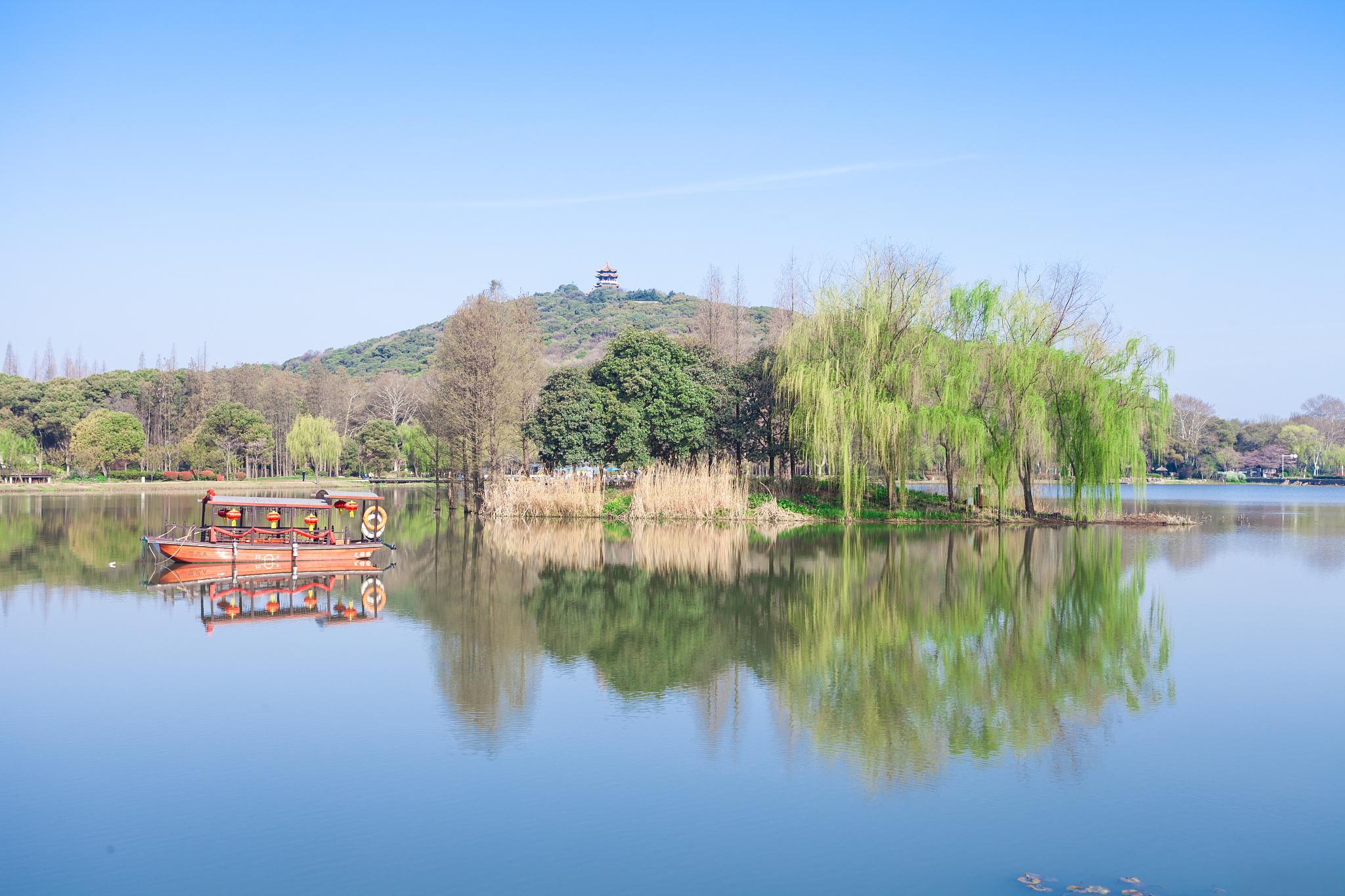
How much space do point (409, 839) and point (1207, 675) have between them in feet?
30.6

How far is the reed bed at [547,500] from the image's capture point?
107 feet

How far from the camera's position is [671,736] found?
8875 mm

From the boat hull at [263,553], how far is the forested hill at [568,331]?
303 ft

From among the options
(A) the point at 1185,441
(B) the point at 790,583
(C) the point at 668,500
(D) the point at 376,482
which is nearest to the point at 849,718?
(B) the point at 790,583

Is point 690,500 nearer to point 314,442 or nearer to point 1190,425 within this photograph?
point 314,442

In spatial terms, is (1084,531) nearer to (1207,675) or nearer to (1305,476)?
(1207,675)

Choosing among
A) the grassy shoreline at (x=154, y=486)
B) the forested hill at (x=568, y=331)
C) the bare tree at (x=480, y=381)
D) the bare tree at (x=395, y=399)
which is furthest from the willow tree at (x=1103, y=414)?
the forested hill at (x=568, y=331)

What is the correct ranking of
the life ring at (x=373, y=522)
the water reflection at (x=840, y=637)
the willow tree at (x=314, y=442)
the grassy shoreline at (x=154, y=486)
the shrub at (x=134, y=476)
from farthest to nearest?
the willow tree at (x=314, y=442) → the shrub at (x=134, y=476) → the grassy shoreline at (x=154, y=486) → the life ring at (x=373, y=522) → the water reflection at (x=840, y=637)

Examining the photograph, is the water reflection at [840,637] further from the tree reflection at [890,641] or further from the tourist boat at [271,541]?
the tourist boat at [271,541]

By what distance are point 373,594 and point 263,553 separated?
3.90m

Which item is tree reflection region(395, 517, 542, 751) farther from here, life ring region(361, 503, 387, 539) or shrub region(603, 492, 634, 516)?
shrub region(603, 492, 634, 516)

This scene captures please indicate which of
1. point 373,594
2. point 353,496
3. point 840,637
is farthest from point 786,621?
point 353,496

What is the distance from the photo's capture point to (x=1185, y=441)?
80000 mm

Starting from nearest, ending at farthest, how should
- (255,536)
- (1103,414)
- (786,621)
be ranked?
1. (786,621)
2. (255,536)
3. (1103,414)
